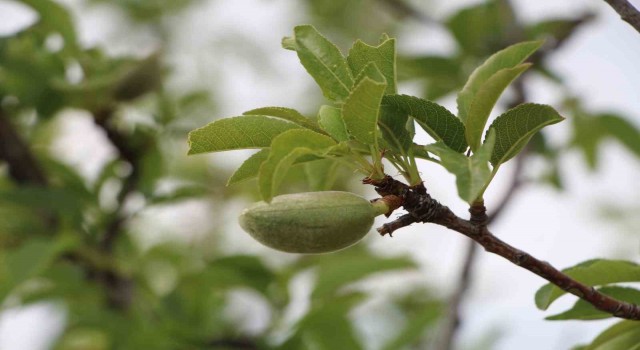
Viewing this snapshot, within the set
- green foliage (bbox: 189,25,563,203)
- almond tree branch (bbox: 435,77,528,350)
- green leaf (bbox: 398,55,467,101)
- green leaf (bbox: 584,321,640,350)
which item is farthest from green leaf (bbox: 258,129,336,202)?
green leaf (bbox: 398,55,467,101)

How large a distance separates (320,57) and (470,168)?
0.25 m

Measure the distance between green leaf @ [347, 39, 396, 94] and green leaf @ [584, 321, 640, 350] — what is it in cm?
42

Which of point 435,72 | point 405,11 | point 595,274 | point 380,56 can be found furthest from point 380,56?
point 405,11

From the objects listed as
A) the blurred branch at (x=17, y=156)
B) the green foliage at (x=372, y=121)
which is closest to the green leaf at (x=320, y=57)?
the green foliage at (x=372, y=121)

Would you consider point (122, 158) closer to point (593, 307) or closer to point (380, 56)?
point (380, 56)

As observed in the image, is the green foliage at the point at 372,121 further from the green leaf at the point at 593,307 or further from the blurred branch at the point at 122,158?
the blurred branch at the point at 122,158

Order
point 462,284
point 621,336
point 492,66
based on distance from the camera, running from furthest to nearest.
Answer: point 462,284 < point 621,336 < point 492,66

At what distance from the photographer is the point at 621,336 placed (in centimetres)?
100

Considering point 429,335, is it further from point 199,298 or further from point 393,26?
A: point 393,26

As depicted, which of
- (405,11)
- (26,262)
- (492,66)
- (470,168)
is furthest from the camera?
(405,11)

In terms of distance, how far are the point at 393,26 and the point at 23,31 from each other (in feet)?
7.85

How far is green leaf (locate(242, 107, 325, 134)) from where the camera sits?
0.90 m

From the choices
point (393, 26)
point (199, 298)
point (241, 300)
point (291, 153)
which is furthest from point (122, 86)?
point (393, 26)

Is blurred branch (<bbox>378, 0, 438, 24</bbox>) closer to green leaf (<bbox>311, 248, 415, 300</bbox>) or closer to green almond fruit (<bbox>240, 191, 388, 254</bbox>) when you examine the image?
green leaf (<bbox>311, 248, 415, 300</bbox>)
